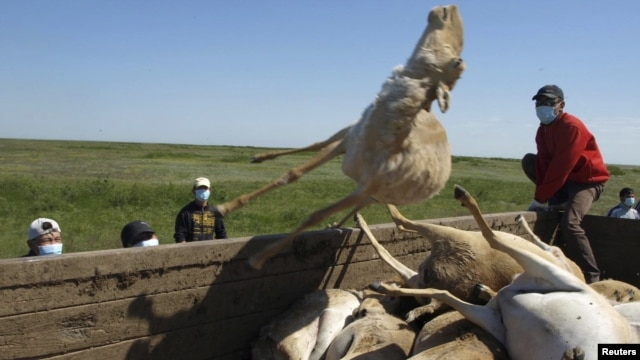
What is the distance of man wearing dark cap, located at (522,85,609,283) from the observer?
5.66 meters

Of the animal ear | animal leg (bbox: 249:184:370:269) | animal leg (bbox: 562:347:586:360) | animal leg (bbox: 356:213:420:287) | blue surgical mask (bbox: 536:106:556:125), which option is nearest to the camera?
animal leg (bbox: 562:347:586:360)

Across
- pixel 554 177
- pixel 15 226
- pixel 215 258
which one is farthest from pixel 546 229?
pixel 15 226

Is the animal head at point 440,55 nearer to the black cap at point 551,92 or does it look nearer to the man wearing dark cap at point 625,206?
the black cap at point 551,92

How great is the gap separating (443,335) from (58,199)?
51.4 feet

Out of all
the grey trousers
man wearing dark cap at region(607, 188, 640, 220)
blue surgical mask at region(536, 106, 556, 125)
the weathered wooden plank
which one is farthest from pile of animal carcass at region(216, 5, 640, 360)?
man wearing dark cap at region(607, 188, 640, 220)

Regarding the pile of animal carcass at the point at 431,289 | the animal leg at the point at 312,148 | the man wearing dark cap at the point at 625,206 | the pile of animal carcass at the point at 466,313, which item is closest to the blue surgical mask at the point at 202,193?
the animal leg at the point at 312,148

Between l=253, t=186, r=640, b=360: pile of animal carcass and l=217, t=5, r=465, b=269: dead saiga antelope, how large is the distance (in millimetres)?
560

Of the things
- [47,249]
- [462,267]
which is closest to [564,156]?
[462,267]

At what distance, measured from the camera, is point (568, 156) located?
18.6ft

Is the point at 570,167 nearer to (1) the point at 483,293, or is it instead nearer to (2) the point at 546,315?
(1) the point at 483,293

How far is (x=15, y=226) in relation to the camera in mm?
12945

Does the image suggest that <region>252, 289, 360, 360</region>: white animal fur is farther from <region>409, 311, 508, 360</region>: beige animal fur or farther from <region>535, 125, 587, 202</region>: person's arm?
<region>535, 125, 587, 202</region>: person's arm

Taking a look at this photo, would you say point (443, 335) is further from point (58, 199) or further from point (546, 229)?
point (58, 199)

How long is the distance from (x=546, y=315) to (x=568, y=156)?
10.2 feet
